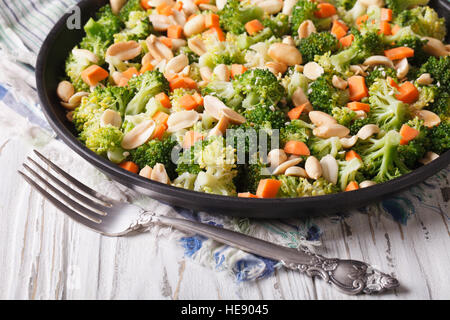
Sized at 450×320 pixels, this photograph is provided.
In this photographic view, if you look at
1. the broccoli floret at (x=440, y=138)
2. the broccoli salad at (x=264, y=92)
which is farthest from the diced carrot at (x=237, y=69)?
the broccoli floret at (x=440, y=138)

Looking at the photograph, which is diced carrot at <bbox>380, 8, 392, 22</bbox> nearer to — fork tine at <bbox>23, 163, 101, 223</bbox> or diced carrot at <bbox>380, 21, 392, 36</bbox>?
diced carrot at <bbox>380, 21, 392, 36</bbox>

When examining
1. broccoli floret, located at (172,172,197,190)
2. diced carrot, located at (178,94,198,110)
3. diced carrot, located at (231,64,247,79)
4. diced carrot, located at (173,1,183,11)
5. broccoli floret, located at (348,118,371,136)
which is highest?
diced carrot, located at (173,1,183,11)

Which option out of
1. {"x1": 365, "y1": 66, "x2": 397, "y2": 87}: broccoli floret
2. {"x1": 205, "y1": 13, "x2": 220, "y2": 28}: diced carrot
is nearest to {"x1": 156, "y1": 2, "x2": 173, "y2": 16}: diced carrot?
{"x1": 205, "y1": 13, "x2": 220, "y2": 28}: diced carrot

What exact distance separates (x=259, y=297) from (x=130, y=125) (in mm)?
1006

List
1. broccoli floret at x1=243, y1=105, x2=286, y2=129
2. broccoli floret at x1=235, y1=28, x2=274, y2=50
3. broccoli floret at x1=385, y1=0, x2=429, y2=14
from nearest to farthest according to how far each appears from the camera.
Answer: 1. broccoli floret at x1=243, y1=105, x2=286, y2=129
2. broccoli floret at x1=235, y1=28, x2=274, y2=50
3. broccoli floret at x1=385, y1=0, x2=429, y2=14

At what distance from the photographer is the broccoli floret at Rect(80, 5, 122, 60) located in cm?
299

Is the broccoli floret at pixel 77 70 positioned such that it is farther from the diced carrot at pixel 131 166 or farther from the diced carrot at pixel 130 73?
the diced carrot at pixel 131 166

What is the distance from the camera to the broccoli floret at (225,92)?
2.58 metres

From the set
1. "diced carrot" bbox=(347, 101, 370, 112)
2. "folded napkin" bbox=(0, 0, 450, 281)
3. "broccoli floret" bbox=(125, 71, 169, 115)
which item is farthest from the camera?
→ "broccoli floret" bbox=(125, 71, 169, 115)

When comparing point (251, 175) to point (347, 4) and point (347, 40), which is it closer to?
point (347, 40)

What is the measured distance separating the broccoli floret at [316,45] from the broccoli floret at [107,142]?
1058mm

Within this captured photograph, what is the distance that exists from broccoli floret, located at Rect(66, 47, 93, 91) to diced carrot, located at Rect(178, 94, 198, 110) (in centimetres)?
59

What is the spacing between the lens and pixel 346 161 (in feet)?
7.75

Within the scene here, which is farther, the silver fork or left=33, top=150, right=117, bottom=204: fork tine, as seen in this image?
left=33, top=150, right=117, bottom=204: fork tine
